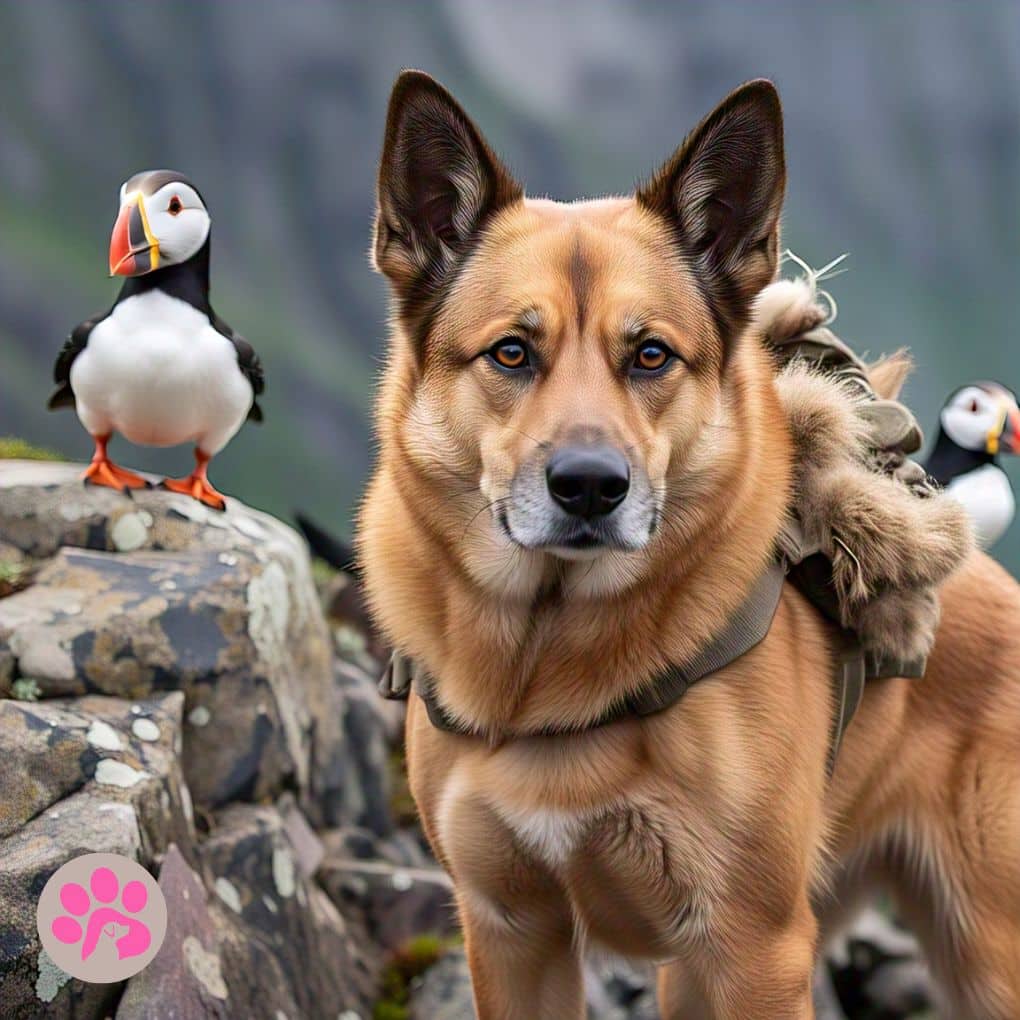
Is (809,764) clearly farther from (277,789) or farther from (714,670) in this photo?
(277,789)

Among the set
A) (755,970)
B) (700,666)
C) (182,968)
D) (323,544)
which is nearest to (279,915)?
(182,968)

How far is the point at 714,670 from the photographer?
2.40 m

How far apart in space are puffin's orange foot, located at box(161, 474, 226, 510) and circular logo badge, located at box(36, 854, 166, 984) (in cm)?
139

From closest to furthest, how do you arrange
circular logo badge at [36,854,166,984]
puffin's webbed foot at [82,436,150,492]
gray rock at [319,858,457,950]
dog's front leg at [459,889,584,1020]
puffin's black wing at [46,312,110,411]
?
circular logo badge at [36,854,166,984] → dog's front leg at [459,889,584,1020] → puffin's black wing at [46,312,110,411] → puffin's webbed foot at [82,436,150,492] → gray rock at [319,858,457,950]

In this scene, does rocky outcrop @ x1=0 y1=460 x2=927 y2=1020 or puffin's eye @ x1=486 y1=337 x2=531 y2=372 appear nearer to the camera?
puffin's eye @ x1=486 y1=337 x2=531 y2=372

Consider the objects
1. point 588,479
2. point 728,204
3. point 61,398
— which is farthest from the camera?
point 61,398

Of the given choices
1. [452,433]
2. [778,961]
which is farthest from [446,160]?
[778,961]

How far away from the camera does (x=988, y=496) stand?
14.8 ft

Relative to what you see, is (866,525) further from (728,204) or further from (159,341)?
(159,341)

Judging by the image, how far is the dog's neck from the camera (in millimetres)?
2396

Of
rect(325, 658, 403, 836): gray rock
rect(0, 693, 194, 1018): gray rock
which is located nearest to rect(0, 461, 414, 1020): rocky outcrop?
rect(0, 693, 194, 1018): gray rock

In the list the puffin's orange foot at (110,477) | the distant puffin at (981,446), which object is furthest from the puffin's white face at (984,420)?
the puffin's orange foot at (110,477)

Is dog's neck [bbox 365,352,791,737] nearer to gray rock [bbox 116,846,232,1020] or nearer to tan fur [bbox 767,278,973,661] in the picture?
tan fur [bbox 767,278,973,661]

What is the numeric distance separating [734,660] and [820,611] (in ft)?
1.25
